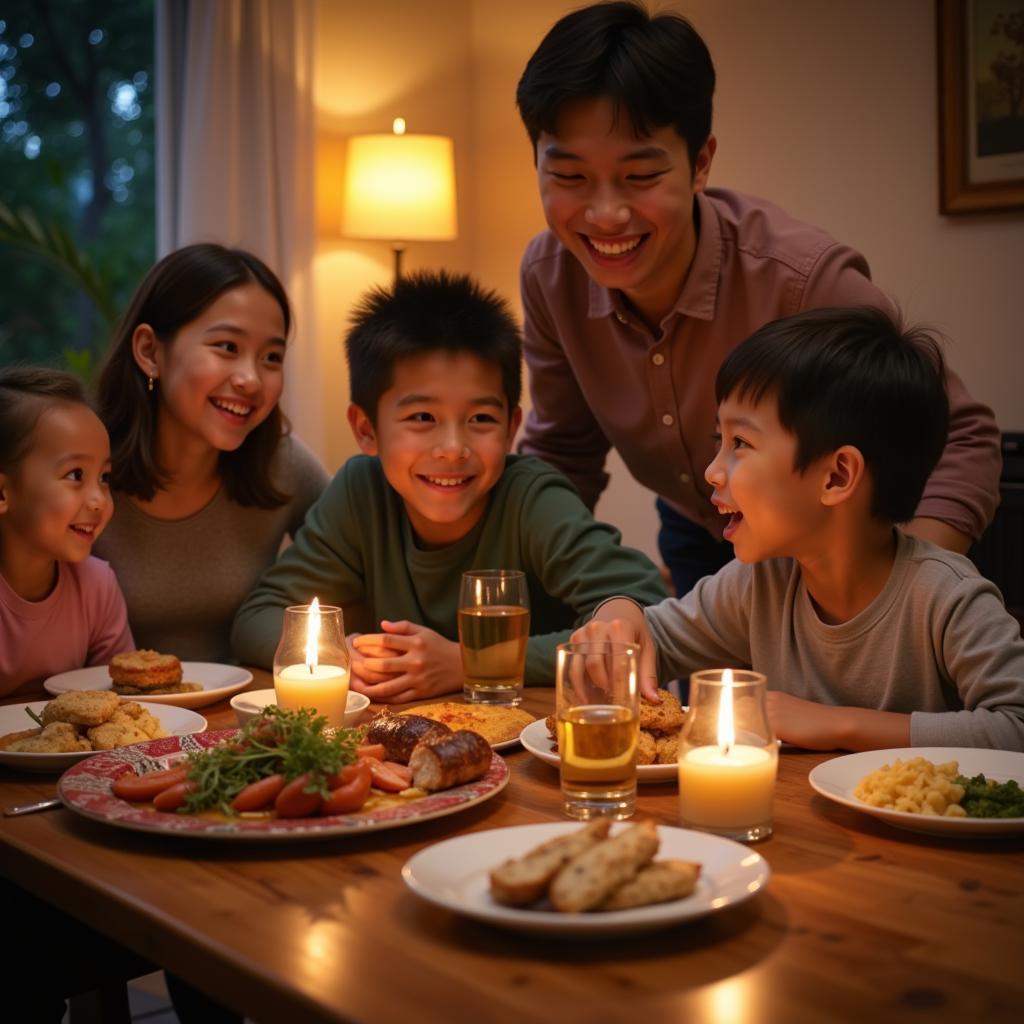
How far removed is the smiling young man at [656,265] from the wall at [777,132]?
169cm

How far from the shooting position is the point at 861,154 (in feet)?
13.7

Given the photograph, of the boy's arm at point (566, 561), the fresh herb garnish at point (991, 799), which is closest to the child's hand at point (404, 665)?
the boy's arm at point (566, 561)

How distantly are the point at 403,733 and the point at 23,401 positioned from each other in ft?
3.13

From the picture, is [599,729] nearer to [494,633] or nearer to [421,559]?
[494,633]

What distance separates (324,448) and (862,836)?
4.09m

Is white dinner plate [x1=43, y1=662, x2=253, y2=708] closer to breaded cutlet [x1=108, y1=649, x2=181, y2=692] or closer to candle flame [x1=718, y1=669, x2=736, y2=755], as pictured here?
breaded cutlet [x1=108, y1=649, x2=181, y2=692]

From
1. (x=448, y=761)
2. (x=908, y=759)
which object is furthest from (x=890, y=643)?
(x=448, y=761)

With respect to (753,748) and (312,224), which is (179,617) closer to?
(753,748)

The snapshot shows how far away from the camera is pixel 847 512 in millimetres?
1658

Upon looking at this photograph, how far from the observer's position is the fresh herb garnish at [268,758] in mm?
1251

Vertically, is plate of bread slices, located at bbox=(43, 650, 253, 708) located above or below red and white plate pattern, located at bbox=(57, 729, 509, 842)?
above

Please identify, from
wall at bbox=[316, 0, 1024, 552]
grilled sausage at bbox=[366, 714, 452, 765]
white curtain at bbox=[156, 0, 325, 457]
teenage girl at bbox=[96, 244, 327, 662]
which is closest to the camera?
grilled sausage at bbox=[366, 714, 452, 765]

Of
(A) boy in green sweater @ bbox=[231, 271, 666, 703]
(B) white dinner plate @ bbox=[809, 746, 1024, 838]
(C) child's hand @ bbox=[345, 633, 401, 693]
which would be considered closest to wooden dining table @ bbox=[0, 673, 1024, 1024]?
(B) white dinner plate @ bbox=[809, 746, 1024, 838]

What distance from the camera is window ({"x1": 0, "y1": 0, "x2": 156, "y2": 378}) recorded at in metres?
4.41
